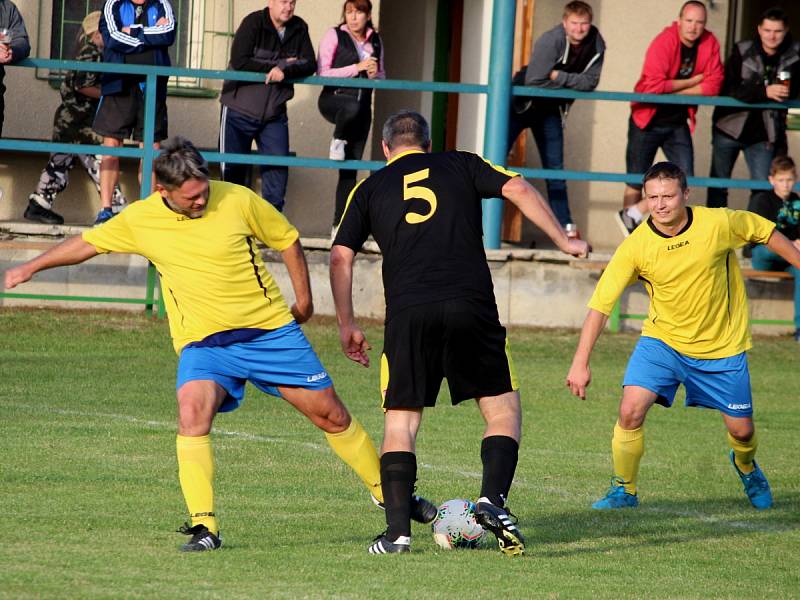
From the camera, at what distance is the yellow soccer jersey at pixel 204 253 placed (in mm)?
6863

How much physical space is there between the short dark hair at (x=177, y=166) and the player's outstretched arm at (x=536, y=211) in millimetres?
1405

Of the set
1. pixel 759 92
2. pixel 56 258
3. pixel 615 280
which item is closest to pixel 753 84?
pixel 759 92

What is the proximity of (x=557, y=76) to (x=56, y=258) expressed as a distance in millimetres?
8769

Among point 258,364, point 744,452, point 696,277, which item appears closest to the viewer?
point 258,364

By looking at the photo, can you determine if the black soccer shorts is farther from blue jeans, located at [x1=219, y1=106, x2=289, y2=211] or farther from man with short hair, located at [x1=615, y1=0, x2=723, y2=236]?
man with short hair, located at [x1=615, y1=0, x2=723, y2=236]

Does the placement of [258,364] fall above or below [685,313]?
below

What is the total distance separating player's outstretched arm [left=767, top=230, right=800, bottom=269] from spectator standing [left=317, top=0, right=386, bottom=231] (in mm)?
7199

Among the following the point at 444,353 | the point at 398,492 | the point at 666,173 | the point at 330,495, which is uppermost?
the point at 666,173

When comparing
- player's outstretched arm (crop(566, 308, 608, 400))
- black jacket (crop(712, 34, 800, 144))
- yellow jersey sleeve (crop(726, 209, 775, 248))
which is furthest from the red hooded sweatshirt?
player's outstretched arm (crop(566, 308, 608, 400))

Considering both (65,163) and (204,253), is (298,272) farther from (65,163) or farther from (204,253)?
(65,163)

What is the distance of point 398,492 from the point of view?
6.75 meters

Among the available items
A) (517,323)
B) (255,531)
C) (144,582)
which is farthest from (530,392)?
(144,582)

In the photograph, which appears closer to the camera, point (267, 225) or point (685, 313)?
point (267, 225)

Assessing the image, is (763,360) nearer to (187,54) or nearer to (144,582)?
(187,54)
